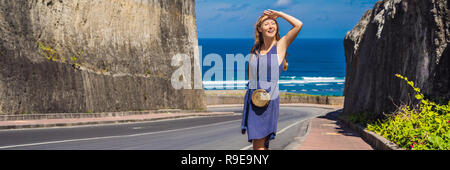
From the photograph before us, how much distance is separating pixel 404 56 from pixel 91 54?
1608 cm

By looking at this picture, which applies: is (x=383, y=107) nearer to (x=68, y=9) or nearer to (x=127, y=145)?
(x=127, y=145)

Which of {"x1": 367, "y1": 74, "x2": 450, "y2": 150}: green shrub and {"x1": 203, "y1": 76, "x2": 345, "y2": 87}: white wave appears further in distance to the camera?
{"x1": 203, "y1": 76, "x2": 345, "y2": 87}: white wave

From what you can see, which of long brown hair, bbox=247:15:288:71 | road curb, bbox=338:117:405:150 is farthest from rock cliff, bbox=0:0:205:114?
long brown hair, bbox=247:15:288:71

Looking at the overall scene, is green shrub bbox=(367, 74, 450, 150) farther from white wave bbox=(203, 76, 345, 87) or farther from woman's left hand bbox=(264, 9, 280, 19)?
white wave bbox=(203, 76, 345, 87)

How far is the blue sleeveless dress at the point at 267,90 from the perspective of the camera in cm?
509

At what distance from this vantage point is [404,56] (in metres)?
18.2

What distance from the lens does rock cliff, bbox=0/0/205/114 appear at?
2109 cm

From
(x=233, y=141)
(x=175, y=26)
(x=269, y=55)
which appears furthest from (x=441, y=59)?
(x=175, y=26)

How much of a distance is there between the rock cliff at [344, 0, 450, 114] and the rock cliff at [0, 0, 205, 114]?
42.8ft

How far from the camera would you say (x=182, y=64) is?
129ft

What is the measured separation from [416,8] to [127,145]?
10.3 meters

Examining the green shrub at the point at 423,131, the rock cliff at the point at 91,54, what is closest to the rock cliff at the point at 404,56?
the green shrub at the point at 423,131

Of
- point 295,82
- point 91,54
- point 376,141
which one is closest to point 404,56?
point 376,141

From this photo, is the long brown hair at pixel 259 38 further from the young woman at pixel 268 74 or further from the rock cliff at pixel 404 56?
the rock cliff at pixel 404 56
